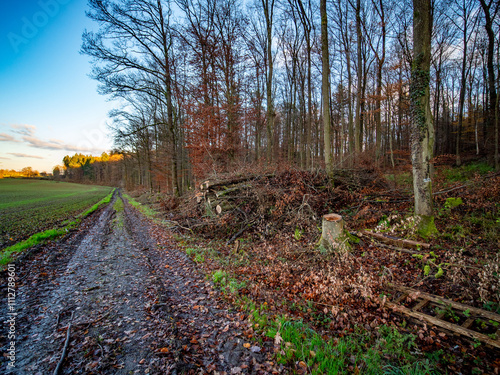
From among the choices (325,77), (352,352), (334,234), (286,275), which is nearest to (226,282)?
(286,275)

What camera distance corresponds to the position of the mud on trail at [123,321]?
270 centimetres

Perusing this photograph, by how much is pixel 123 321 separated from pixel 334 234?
5.01 m

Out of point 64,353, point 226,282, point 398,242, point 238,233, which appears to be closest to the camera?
point 64,353

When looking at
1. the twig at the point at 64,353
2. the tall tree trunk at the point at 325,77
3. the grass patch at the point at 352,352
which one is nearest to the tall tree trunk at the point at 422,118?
the tall tree trunk at the point at 325,77

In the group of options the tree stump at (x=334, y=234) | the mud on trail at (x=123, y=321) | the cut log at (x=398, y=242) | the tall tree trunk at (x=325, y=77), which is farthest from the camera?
the tall tree trunk at (x=325, y=77)

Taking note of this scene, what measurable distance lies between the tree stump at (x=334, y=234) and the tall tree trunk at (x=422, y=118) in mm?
2148

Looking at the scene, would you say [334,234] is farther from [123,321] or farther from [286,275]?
[123,321]

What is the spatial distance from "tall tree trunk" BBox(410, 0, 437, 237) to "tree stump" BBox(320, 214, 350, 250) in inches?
84.6

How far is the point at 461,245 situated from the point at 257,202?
598 cm

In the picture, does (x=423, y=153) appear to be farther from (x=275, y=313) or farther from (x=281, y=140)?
(x=281, y=140)

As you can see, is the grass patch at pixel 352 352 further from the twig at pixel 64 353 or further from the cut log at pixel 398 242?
the cut log at pixel 398 242

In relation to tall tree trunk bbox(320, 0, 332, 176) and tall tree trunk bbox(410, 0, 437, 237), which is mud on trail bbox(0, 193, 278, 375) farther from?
tall tree trunk bbox(320, 0, 332, 176)

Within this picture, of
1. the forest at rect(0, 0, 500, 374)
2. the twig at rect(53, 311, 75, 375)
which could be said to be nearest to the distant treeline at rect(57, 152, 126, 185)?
the forest at rect(0, 0, 500, 374)

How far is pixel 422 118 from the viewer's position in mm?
5777
